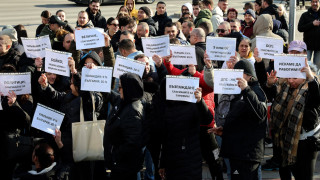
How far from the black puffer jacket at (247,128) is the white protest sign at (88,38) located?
2189 mm

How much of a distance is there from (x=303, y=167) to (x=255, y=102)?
102 cm

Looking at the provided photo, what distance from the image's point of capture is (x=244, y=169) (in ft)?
18.8

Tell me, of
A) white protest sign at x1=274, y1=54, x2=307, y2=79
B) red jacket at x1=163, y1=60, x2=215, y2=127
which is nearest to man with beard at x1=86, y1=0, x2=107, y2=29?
red jacket at x1=163, y1=60, x2=215, y2=127

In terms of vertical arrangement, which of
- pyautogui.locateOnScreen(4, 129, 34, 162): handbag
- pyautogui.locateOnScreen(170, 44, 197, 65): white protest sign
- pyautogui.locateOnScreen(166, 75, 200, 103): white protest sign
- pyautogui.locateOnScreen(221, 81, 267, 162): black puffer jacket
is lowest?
pyautogui.locateOnScreen(4, 129, 34, 162): handbag

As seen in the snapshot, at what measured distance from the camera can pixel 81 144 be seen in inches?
237

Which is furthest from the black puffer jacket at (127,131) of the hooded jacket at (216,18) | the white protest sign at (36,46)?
the hooded jacket at (216,18)

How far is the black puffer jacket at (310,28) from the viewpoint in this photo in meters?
10.7

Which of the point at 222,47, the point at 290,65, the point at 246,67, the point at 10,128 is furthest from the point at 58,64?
the point at 290,65

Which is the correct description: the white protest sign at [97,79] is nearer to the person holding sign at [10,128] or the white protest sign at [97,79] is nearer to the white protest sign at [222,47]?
the person holding sign at [10,128]

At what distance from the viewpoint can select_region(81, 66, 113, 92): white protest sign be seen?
6.06 m

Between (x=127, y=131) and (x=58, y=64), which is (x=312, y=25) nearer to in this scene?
(x=58, y=64)

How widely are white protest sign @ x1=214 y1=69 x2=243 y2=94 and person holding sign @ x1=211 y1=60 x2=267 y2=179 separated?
0.10 meters

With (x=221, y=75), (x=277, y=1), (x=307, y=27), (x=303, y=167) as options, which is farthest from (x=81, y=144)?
(x=277, y=1)

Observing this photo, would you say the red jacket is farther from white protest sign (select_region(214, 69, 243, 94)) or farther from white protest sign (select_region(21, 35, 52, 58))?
white protest sign (select_region(21, 35, 52, 58))
